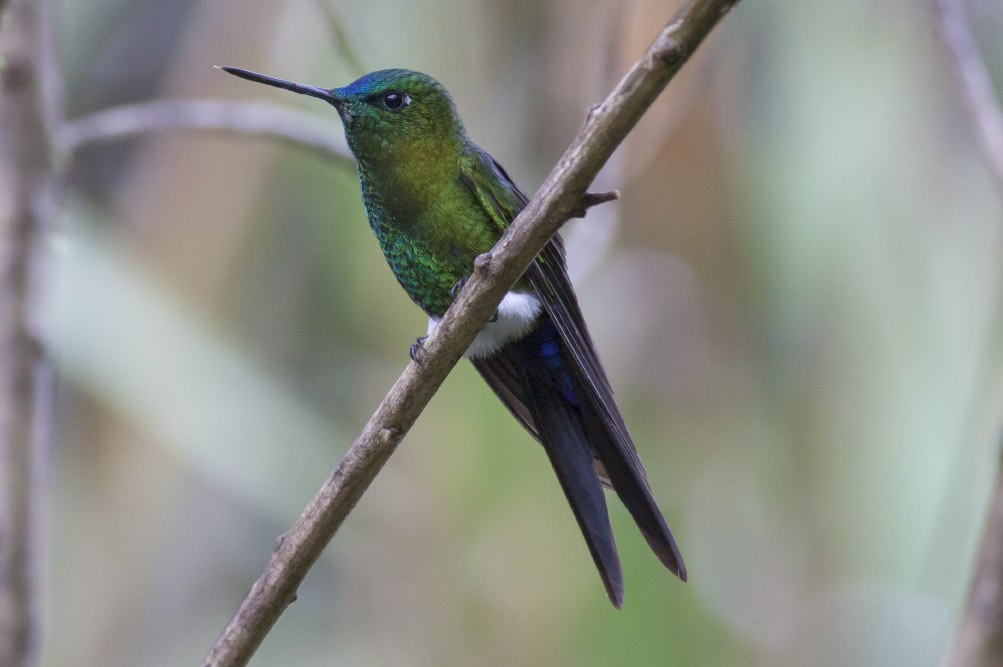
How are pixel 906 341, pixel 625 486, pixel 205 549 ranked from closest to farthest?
pixel 625 486 < pixel 906 341 < pixel 205 549

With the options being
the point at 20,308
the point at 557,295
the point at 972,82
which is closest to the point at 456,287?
the point at 557,295

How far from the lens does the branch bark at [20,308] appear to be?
2.18 meters

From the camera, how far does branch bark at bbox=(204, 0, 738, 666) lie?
4.94 ft

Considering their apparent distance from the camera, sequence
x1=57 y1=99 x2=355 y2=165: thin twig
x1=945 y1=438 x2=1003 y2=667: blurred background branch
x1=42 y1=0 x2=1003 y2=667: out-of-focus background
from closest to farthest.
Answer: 1. x1=945 y1=438 x2=1003 y2=667: blurred background branch
2. x1=57 y1=99 x2=355 y2=165: thin twig
3. x1=42 y1=0 x2=1003 y2=667: out-of-focus background

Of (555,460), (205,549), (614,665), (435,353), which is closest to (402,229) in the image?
(555,460)

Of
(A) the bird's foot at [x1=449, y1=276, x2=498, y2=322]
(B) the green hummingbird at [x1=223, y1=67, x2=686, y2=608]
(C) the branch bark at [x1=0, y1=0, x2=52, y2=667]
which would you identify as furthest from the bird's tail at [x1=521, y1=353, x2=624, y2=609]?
(C) the branch bark at [x1=0, y1=0, x2=52, y2=667]

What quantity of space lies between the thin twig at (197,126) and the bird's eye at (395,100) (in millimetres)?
405

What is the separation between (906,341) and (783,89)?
1.17 metres

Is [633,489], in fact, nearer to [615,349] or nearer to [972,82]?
[972,82]

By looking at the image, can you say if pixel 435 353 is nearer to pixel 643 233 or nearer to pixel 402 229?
pixel 402 229

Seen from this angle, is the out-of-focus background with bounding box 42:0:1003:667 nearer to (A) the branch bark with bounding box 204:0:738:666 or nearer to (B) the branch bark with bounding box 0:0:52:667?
(B) the branch bark with bounding box 0:0:52:667

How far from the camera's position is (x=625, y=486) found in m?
2.26

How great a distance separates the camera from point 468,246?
2467mm

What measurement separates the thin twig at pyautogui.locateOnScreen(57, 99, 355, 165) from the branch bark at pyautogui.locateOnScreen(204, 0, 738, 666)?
131 cm
